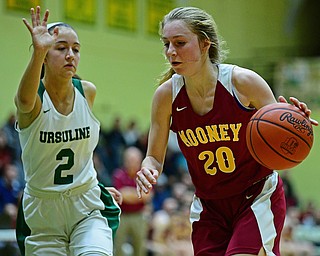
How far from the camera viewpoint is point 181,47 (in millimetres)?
4492

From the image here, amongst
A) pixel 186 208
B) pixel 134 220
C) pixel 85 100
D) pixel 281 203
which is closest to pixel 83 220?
pixel 85 100

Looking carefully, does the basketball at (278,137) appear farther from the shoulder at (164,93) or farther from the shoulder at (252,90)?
the shoulder at (164,93)

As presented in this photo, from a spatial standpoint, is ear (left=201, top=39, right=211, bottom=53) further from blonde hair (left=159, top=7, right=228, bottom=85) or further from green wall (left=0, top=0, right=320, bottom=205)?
green wall (left=0, top=0, right=320, bottom=205)

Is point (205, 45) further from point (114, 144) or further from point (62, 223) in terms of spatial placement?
point (114, 144)

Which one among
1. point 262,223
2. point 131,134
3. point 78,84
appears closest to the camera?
point 262,223

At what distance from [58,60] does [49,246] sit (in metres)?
1.25

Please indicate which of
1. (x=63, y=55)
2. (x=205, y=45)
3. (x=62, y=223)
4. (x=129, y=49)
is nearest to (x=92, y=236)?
(x=62, y=223)

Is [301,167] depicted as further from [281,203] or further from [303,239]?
[281,203]

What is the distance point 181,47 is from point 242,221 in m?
1.17

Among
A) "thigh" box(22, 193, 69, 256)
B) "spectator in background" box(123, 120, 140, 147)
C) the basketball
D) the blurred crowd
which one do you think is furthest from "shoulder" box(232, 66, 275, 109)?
"spectator in background" box(123, 120, 140, 147)

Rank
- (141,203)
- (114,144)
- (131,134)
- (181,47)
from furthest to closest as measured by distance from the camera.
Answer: (131,134) < (114,144) < (141,203) < (181,47)

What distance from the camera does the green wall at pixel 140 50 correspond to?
13.7 meters

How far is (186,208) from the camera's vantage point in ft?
42.0

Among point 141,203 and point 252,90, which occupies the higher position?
point 252,90
